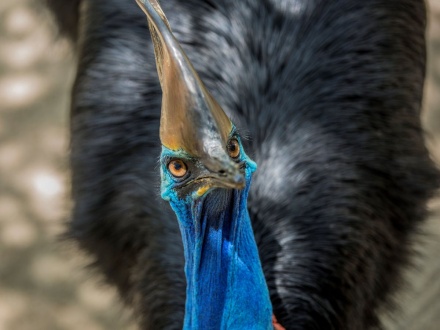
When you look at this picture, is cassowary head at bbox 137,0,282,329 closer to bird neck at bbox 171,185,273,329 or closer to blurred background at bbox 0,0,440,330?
bird neck at bbox 171,185,273,329

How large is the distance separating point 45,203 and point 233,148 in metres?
1.78

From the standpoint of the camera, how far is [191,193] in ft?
4.59

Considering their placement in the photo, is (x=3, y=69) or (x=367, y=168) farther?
(x=3, y=69)

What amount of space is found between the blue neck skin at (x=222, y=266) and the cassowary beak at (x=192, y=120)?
15cm

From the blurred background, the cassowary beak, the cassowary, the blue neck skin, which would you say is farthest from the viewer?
the blurred background

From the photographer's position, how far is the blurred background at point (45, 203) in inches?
107

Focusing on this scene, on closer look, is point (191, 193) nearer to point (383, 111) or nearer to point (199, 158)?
point (199, 158)

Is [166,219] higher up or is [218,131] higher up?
[218,131]

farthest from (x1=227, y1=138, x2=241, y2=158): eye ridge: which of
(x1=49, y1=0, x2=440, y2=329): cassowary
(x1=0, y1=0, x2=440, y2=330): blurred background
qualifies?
(x1=0, y1=0, x2=440, y2=330): blurred background

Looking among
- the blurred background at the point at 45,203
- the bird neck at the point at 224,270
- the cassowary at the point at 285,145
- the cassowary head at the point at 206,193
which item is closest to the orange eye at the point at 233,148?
the cassowary head at the point at 206,193

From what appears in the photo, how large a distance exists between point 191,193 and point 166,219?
2.41ft

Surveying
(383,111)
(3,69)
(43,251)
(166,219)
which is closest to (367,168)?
(383,111)

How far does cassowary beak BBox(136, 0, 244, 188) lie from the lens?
1.27 metres

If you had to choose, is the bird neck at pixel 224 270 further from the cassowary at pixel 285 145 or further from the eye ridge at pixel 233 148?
the cassowary at pixel 285 145
